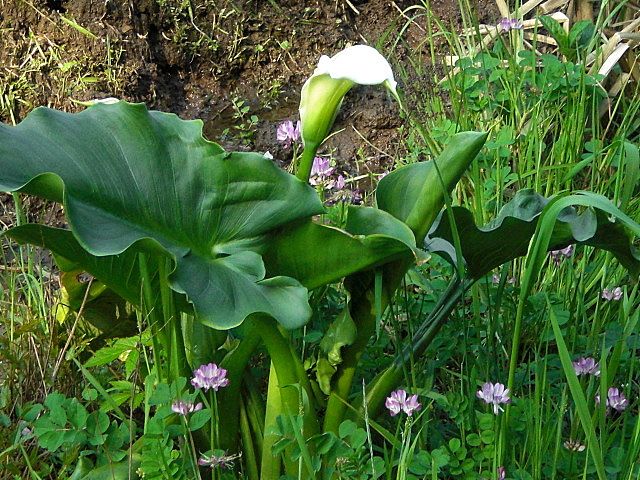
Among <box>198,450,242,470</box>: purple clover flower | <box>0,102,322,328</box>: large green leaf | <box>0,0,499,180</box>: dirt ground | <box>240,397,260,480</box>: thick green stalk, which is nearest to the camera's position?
<box>0,102,322,328</box>: large green leaf

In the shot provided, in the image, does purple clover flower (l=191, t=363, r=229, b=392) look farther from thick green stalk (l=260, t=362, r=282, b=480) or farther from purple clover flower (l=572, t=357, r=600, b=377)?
purple clover flower (l=572, t=357, r=600, b=377)

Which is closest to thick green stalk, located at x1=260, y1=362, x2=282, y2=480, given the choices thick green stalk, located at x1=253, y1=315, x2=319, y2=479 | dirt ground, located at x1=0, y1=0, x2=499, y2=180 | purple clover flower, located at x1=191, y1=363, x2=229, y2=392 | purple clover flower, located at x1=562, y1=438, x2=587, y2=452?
thick green stalk, located at x1=253, y1=315, x2=319, y2=479

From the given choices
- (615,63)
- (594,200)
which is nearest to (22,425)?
(594,200)

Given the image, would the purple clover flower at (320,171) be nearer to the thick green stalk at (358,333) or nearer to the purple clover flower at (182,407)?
the thick green stalk at (358,333)

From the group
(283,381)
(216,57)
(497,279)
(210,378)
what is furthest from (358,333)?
(216,57)

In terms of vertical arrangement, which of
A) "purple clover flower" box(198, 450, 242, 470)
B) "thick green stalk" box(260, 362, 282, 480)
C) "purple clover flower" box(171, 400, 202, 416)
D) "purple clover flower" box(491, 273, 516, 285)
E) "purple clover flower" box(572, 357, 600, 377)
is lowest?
"purple clover flower" box(198, 450, 242, 470)

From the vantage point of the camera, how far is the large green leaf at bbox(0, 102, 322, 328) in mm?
995

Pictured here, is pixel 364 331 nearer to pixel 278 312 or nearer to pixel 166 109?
pixel 278 312

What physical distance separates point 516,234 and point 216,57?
1941mm

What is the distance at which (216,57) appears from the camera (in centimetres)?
288

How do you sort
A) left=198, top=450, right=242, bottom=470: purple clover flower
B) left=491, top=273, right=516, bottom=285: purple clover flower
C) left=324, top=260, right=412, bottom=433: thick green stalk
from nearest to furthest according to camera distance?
1. left=198, top=450, right=242, bottom=470: purple clover flower
2. left=324, top=260, right=412, bottom=433: thick green stalk
3. left=491, top=273, right=516, bottom=285: purple clover flower

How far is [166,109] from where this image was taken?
272cm

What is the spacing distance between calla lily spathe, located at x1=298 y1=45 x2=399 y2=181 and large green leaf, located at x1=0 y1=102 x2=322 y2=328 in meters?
0.09

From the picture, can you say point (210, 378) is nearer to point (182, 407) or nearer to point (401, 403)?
point (182, 407)
